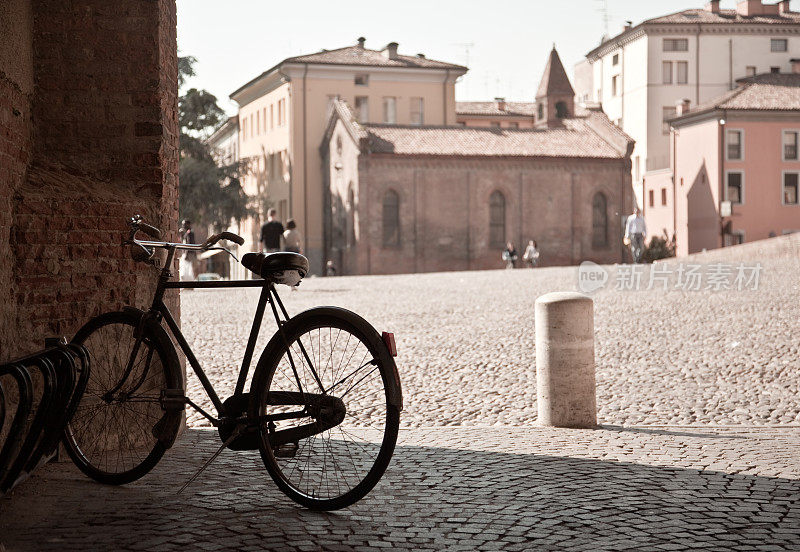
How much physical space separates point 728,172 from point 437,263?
58.4 feet

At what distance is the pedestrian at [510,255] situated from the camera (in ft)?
180

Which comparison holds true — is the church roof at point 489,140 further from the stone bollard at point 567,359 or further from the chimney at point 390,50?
the stone bollard at point 567,359

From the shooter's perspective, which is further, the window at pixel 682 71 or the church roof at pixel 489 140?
the window at pixel 682 71

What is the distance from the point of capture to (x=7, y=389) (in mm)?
5684

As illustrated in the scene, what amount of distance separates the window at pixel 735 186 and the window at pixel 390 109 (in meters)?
20.5

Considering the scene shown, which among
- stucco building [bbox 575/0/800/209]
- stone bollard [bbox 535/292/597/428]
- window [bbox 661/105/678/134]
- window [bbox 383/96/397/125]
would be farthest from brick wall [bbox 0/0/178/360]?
window [bbox 661/105/678/134]

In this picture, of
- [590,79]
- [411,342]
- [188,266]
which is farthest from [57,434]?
[590,79]

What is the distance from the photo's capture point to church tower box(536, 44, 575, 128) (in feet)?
213

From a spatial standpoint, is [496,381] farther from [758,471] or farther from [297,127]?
[297,127]

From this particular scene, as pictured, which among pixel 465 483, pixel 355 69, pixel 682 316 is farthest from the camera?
pixel 355 69

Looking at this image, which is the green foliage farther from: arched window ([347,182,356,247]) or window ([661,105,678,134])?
window ([661,105,678,134])

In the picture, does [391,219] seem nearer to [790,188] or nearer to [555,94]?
[555,94]

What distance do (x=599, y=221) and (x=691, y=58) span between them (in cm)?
2023

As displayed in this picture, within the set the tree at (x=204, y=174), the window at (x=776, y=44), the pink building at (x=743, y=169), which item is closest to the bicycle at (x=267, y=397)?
the tree at (x=204, y=174)
